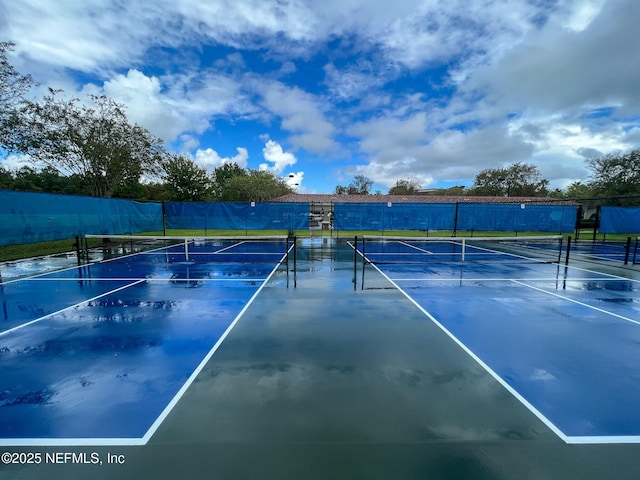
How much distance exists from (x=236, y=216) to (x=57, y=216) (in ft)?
29.9

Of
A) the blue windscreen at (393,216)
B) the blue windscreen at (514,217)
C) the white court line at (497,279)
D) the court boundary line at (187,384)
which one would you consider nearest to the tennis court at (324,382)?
the court boundary line at (187,384)

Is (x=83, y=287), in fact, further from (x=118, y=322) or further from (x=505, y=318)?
(x=505, y=318)

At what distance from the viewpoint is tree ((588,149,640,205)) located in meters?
30.2

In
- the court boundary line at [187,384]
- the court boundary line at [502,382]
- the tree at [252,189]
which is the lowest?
the court boundary line at [187,384]

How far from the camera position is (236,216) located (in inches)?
761

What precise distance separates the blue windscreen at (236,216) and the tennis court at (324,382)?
41.0 ft

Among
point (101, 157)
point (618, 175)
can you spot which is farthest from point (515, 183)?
point (101, 157)

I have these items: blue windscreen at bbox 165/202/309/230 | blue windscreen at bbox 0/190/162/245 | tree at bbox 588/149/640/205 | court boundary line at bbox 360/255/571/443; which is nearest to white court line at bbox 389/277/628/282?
court boundary line at bbox 360/255/571/443

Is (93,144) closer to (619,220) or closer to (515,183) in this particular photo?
(619,220)

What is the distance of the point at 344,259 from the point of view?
11070 mm

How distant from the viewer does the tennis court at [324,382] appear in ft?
7.36

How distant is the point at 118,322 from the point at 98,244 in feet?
41.5

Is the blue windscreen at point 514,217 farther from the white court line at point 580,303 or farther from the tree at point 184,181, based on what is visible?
the tree at point 184,181

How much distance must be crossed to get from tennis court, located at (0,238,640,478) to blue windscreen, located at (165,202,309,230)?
1250 cm
